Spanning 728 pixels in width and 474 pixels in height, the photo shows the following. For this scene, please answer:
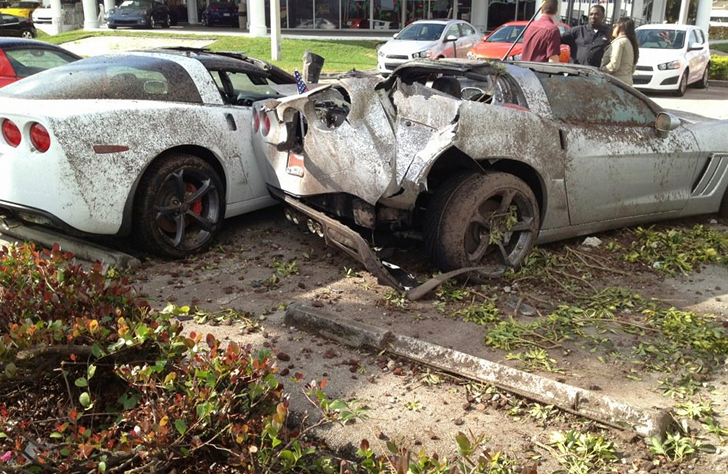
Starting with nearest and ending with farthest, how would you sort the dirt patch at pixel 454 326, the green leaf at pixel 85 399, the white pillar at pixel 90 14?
the green leaf at pixel 85 399, the dirt patch at pixel 454 326, the white pillar at pixel 90 14

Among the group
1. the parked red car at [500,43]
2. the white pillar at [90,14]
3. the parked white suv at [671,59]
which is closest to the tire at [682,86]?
the parked white suv at [671,59]

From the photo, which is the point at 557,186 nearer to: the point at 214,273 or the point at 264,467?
the point at 214,273

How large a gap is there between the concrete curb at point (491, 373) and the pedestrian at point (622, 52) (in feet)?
19.2

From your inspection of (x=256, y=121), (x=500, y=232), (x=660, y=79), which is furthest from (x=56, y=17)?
(x=500, y=232)

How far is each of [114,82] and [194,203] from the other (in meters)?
1.15

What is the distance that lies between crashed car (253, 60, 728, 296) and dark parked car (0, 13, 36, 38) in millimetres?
26444

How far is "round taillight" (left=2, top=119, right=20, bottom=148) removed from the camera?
16.3ft

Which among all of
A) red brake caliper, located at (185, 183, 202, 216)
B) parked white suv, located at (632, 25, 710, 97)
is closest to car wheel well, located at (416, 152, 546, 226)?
red brake caliper, located at (185, 183, 202, 216)

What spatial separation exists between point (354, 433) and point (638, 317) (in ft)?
7.84

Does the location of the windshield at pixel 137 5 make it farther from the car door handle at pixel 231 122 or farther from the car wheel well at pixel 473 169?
the car wheel well at pixel 473 169

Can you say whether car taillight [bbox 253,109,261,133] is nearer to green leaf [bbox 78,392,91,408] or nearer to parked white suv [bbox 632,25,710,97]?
green leaf [bbox 78,392,91,408]

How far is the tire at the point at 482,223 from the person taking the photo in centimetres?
489

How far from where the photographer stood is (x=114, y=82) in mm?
5543

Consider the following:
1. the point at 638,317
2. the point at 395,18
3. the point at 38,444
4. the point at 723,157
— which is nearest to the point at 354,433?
the point at 38,444
